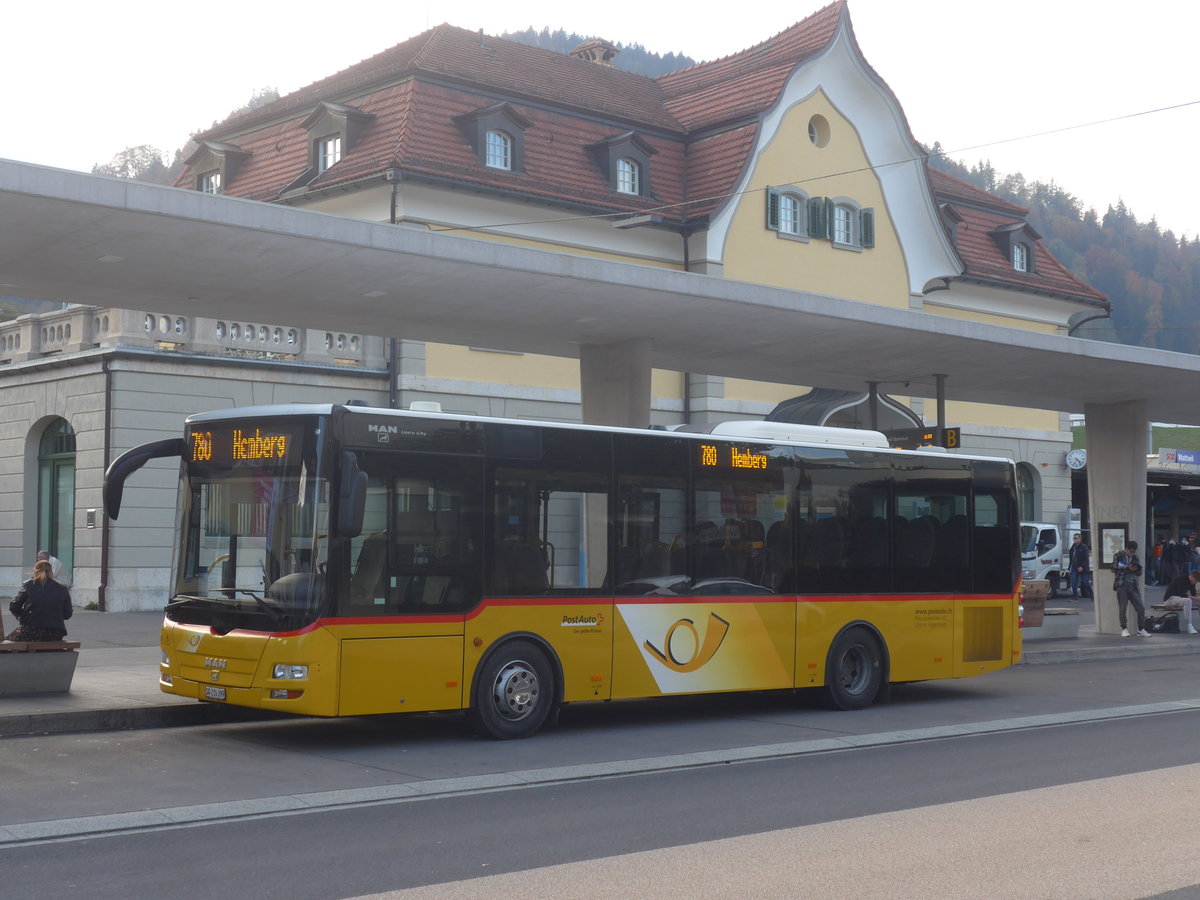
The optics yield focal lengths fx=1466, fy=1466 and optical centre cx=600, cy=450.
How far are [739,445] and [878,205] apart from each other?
2794 centimetres

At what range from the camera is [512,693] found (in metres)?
12.7

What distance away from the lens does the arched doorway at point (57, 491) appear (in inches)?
1082

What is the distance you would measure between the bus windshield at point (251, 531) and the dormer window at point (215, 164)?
27.1 meters

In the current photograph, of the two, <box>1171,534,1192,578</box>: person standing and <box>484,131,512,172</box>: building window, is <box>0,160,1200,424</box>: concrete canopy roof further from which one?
<box>1171,534,1192,578</box>: person standing

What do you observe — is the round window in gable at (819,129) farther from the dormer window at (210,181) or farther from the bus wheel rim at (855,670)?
the bus wheel rim at (855,670)

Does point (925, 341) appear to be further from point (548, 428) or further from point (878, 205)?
point (878, 205)

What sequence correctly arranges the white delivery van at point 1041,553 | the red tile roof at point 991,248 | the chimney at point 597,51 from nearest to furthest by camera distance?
the white delivery van at point 1041,553 < the red tile roof at point 991,248 < the chimney at point 597,51

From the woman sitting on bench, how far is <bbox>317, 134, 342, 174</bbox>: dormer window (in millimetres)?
21957

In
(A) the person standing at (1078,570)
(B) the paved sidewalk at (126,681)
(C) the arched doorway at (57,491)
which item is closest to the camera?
(B) the paved sidewalk at (126,681)

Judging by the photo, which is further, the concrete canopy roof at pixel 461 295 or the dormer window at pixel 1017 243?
the dormer window at pixel 1017 243

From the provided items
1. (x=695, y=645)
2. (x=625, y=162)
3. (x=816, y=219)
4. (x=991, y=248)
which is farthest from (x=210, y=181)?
(x=695, y=645)

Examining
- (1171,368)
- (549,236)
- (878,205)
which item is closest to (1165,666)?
(1171,368)

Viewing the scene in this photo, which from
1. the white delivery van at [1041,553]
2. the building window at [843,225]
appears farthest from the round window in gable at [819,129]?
the white delivery van at [1041,553]

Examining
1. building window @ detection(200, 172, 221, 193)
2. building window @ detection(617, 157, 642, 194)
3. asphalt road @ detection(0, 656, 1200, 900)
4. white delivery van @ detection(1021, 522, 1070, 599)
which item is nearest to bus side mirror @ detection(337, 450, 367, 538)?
asphalt road @ detection(0, 656, 1200, 900)
